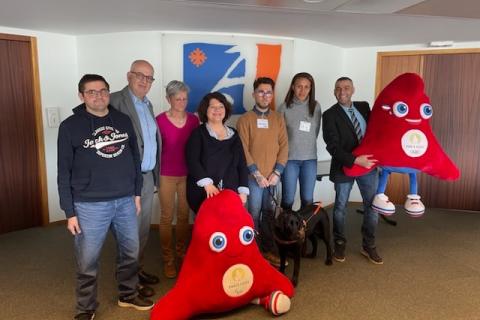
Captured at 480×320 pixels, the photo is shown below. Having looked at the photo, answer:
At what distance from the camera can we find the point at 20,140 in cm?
356

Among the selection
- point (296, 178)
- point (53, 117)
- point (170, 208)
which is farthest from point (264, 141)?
point (53, 117)

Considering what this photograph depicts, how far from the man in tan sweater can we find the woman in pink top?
1.27ft

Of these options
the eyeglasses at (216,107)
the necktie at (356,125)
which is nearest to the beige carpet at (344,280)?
the necktie at (356,125)

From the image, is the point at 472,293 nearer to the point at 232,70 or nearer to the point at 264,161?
the point at 264,161

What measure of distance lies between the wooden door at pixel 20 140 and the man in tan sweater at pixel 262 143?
2126 millimetres

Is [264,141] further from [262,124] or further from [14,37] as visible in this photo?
[14,37]

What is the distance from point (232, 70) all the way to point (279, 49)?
541 mm

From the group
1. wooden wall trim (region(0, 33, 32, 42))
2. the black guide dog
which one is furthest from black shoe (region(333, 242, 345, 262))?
wooden wall trim (region(0, 33, 32, 42))

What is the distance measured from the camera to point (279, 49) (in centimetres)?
374

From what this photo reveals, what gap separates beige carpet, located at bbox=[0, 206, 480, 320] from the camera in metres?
2.27

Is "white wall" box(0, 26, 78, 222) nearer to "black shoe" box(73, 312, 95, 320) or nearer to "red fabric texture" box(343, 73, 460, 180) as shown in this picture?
"black shoe" box(73, 312, 95, 320)

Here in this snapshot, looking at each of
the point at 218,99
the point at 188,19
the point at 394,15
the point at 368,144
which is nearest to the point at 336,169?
the point at 368,144

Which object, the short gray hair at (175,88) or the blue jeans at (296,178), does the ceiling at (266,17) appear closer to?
the short gray hair at (175,88)

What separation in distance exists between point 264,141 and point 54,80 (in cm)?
224
